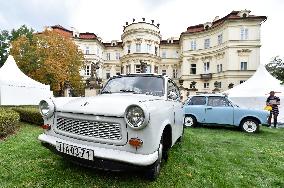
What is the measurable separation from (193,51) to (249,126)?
33736 mm

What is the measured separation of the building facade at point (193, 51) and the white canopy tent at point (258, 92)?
12.2 m

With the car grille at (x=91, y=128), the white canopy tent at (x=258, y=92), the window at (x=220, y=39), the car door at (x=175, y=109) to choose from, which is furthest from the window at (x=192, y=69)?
the car grille at (x=91, y=128)

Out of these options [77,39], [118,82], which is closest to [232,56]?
[77,39]

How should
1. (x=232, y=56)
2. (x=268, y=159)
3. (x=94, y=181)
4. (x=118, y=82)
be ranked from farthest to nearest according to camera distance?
1. (x=232, y=56)
2. (x=268, y=159)
3. (x=118, y=82)
4. (x=94, y=181)

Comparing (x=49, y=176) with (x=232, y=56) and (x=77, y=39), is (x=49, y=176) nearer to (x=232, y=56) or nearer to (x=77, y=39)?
(x=232, y=56)

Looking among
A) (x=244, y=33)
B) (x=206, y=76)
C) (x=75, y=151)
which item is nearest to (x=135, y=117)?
(x=75, y=151)

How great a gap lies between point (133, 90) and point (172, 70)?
44.0 metres

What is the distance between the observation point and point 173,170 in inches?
167

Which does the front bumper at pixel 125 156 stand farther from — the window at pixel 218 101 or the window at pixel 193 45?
the window at pixel 193 45

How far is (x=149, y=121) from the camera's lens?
3.00 meters

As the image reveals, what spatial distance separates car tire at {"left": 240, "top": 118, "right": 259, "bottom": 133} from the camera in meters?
9.59

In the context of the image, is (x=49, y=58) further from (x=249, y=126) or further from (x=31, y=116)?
(x=249, y=126)

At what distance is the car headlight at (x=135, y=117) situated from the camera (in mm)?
2977

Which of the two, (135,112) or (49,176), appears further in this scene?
(49,176)
